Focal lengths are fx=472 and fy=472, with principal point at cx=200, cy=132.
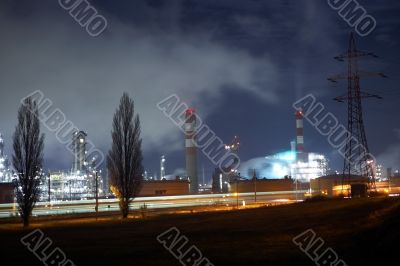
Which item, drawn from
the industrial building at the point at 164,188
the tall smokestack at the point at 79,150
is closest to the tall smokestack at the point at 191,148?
the industrial building at the point at 164,188

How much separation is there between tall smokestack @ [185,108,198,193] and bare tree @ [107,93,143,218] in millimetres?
79032

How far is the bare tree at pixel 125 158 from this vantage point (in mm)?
40784

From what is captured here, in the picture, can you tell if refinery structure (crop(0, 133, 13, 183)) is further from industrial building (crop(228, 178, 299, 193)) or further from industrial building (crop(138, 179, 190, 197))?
industrial building (crop(228, 178, 299, 193))

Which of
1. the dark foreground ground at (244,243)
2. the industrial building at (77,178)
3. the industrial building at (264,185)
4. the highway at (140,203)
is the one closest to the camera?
the dark foreground ground at (244,243)

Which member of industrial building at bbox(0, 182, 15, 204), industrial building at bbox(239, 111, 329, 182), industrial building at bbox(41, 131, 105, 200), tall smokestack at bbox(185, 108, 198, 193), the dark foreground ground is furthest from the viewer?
industrial building at bbox(239, 111, 329, 182)

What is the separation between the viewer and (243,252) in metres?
17.4

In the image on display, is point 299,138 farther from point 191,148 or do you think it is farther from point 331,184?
point 331,184

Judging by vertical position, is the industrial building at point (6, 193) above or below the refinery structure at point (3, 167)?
below

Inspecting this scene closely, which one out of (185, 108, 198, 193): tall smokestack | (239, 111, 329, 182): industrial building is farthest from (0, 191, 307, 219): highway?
(239, 111, 329, 182): industrial building

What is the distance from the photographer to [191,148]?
12256cm

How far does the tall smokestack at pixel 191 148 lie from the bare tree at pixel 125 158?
259ft

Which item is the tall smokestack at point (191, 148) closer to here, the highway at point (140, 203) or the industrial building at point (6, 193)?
the highway at point (140, 203)

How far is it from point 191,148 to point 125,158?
80.9m

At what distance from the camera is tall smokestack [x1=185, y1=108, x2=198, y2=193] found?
12219 centimetres
